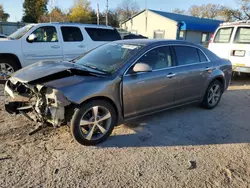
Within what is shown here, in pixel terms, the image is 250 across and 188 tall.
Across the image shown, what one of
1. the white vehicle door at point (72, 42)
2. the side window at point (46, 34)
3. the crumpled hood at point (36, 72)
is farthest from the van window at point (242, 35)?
the crumpled hood at point (36, 72)

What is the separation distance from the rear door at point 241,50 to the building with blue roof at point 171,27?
2346 cm

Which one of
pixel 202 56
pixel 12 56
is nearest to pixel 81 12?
Answer: pixel 12 56

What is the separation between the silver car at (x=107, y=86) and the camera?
3324 mm

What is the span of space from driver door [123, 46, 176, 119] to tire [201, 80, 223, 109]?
128 centimetres

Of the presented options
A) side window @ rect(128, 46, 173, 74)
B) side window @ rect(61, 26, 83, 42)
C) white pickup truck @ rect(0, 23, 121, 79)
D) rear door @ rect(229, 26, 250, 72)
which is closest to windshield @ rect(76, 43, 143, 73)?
side window @ rect(128, 46, 173, 74)

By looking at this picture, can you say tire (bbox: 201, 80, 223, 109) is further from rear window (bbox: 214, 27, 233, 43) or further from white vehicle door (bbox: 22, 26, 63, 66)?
Answer: white vehicle door (bbox: 22, 26, 63, 66)

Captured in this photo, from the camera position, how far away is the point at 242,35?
8195 millimetres

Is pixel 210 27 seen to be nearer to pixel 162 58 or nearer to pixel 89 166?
pixel 162 58

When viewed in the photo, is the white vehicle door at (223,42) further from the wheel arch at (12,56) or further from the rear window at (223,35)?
the wheel arch at (12,56)

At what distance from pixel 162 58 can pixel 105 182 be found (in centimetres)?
251

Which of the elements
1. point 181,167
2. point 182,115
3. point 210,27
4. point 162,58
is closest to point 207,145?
point 181,167

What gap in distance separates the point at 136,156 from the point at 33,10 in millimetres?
57419

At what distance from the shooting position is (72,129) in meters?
3.35

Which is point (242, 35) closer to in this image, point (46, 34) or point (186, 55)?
point (186, 55)
